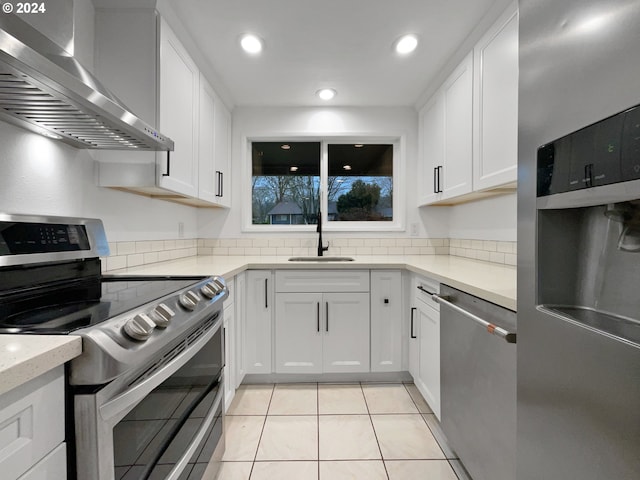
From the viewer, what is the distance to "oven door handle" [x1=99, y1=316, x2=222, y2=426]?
63 cm

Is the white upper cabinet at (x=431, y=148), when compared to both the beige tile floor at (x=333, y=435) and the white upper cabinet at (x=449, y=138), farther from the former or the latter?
the beige tile floor at (x=333, y=435)

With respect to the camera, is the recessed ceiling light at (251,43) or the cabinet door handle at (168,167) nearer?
the cabinet door handle at (168,167)

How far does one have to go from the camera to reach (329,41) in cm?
178

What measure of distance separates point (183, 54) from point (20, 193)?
1.08 meters

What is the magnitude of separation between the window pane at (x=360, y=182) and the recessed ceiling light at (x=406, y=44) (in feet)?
3.43

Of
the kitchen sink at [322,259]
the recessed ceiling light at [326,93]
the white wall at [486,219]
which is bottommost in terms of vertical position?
the kitchen sink at [322,259]

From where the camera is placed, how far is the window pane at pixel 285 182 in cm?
286

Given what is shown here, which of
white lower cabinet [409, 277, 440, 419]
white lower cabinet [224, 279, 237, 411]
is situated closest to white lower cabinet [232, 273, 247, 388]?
white lower cabinet [224, 279, 237, 411]

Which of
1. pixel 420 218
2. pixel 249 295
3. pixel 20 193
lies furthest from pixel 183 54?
pixel 420 218

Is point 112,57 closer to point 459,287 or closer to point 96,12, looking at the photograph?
point 96,12

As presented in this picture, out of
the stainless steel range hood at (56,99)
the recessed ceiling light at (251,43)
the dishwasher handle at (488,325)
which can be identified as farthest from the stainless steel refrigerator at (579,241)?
the recessed ceiling light at (251,43)

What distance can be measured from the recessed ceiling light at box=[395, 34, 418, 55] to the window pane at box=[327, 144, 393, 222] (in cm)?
105

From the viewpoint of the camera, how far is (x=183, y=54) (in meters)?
1.68

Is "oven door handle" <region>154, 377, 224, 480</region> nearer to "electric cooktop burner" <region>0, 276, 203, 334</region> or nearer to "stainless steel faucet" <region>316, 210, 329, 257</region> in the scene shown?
"electric cooktop burner" <region>0, 276, 203, 334</region>
